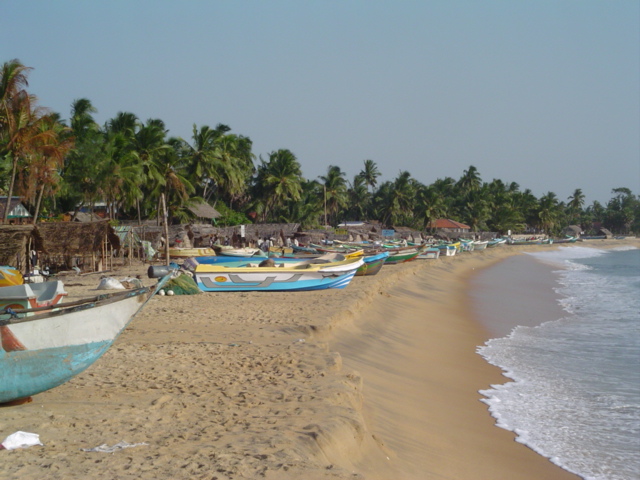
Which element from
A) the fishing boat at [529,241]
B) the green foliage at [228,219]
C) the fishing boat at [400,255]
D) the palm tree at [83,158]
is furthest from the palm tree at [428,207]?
the palm tree at [83,158]

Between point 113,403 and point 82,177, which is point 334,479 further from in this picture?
point 82,177

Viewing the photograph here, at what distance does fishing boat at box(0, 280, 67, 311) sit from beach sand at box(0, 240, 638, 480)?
1081 millimetres

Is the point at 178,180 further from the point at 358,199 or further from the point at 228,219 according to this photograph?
the point at 358,199

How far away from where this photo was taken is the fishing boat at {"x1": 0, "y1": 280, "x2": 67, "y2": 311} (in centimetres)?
767

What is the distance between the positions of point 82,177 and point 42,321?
27478 millimetres

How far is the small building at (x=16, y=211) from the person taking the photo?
2728cm

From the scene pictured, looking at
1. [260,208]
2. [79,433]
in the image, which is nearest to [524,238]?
[260,208]

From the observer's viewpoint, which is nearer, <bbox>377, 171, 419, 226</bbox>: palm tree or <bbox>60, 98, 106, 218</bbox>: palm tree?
<bbox>60, 98, 106, 218</bbox>: palm tree

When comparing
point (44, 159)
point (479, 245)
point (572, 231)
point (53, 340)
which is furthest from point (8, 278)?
point (572, 231)

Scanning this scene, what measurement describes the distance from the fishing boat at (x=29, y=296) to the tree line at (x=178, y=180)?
14.5 m

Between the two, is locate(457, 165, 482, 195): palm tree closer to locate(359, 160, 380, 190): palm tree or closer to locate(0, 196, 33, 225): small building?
locate(359, 160, 380, 190): palm tree

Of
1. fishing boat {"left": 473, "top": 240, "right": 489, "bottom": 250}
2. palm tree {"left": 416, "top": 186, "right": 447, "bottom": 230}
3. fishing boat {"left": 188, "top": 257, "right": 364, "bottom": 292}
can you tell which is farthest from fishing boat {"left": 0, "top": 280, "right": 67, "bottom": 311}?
palm tree {"left": 416, "top": 186, "right": 447, "bottom": 230}

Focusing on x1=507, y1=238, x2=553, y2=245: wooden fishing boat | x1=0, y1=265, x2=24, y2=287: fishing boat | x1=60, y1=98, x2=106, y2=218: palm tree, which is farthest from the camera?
x1=507, y1=238, x2=553, y2=245: wooden fishing boat

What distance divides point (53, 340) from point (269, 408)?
2.20 m
